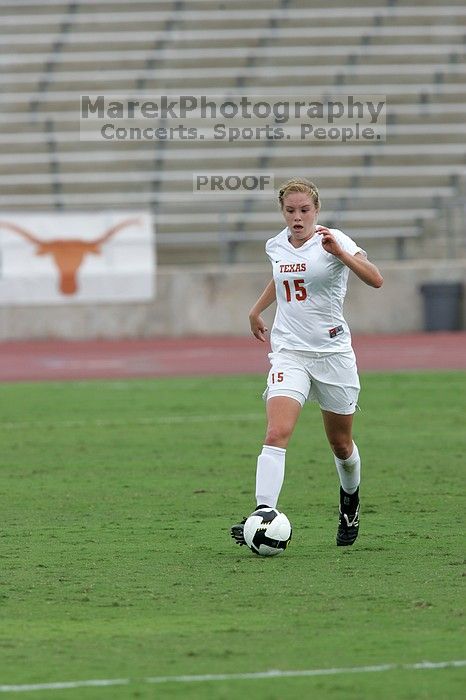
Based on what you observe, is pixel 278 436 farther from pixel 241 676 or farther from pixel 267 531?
pixel 241 676

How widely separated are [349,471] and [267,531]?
2.70ft

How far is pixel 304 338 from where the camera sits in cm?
776

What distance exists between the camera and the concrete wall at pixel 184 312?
85.4 ft

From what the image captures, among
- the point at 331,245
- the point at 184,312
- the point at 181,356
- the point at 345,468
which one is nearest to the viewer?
the point at 331,245

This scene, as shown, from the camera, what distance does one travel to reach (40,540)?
8.26 metres

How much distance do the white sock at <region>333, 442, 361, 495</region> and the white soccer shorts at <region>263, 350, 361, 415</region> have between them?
1.15ft

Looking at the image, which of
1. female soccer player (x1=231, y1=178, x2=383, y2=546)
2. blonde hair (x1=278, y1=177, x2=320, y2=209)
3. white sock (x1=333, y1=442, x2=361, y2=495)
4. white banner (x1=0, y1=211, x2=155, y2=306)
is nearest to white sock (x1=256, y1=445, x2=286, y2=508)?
female soccer player (x1=231, y1=178, x2=383, y2=546)

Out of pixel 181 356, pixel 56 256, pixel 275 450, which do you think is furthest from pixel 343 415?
pixel 56 256

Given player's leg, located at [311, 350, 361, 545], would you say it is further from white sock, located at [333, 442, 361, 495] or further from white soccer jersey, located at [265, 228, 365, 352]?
white soccer jersey, located at [265, 228, 365, 352]

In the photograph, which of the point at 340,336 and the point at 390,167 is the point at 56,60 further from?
the point at 340,336

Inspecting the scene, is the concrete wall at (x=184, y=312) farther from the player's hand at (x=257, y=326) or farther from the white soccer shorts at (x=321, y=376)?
the white soccer shorts at (x=321, y=376)

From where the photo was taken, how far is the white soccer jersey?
301 inches

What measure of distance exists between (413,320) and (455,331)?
0.81 m

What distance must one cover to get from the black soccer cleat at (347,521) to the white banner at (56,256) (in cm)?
1824
